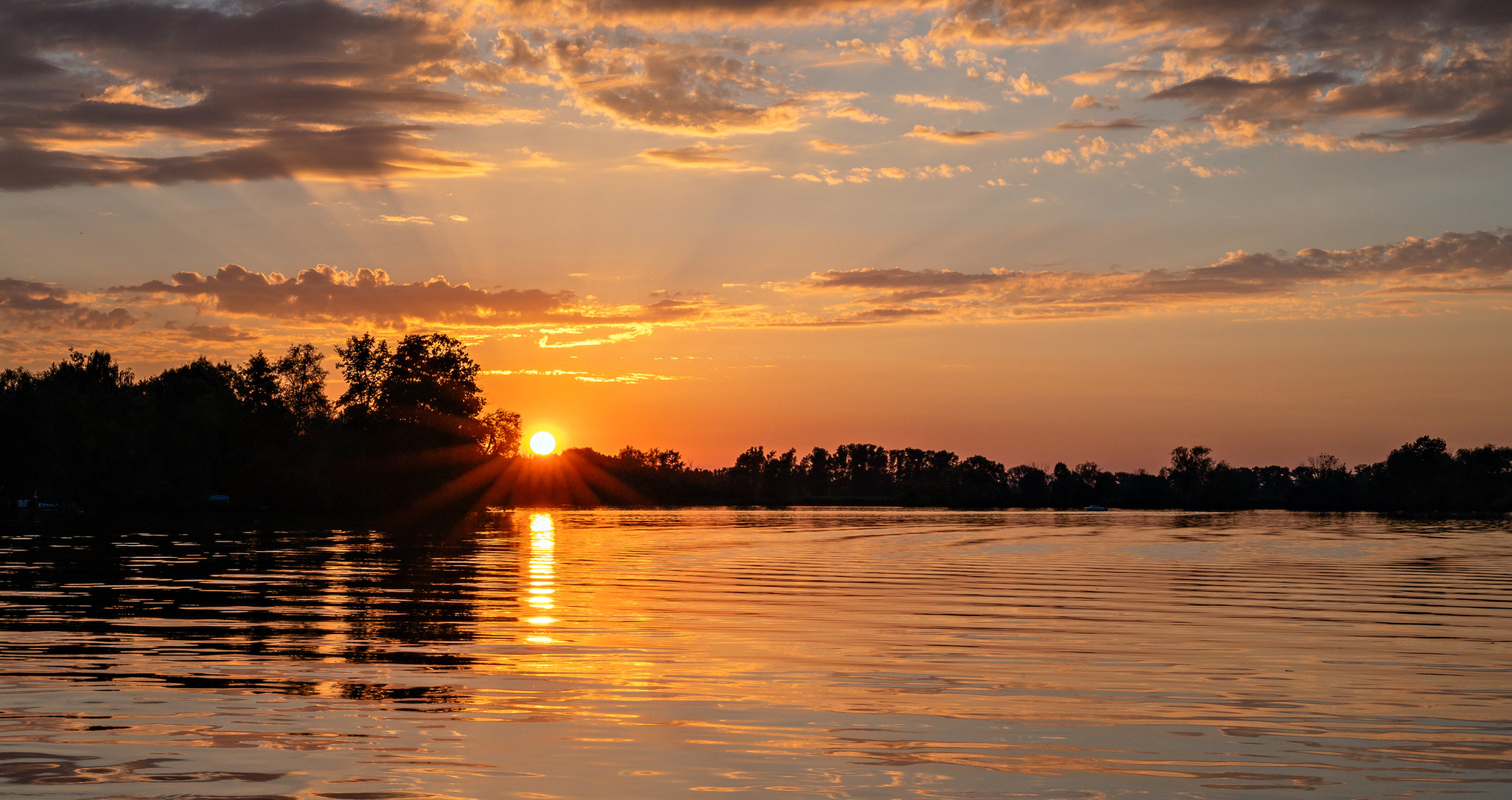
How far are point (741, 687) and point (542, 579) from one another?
2036cm

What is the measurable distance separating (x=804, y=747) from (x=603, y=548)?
4280cm

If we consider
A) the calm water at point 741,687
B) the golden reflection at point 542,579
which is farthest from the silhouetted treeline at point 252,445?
the calm water at point 741,687

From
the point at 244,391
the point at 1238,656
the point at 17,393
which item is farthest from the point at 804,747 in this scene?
the point at 244,391

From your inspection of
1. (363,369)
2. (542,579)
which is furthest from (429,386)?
(542,579)

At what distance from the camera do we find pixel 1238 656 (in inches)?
709

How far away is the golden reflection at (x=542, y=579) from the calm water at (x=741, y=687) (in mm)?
222

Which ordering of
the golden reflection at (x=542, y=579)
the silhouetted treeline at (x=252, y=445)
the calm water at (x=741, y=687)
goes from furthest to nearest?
1. the silhouetted treeline at (x=252, y=445)
2. the golden reflection at (x=542, y=579)
3. the calm water at (x=741, y=687)

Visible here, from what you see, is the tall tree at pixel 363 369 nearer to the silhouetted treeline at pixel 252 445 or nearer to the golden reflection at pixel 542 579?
the silhouetted treeline at pixel 252 445

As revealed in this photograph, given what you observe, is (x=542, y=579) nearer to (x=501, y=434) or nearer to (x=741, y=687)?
(x=741, y=687)

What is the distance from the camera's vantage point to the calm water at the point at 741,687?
975cm

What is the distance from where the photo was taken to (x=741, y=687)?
14570mm

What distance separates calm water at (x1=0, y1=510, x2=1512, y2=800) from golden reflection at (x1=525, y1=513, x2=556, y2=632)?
0.73 feet

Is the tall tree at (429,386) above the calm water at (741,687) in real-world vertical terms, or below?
above

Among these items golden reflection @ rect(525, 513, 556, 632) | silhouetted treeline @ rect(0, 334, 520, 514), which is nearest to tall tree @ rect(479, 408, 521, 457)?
silhouetted treeline @ rect(0, 334, 520, 514)
